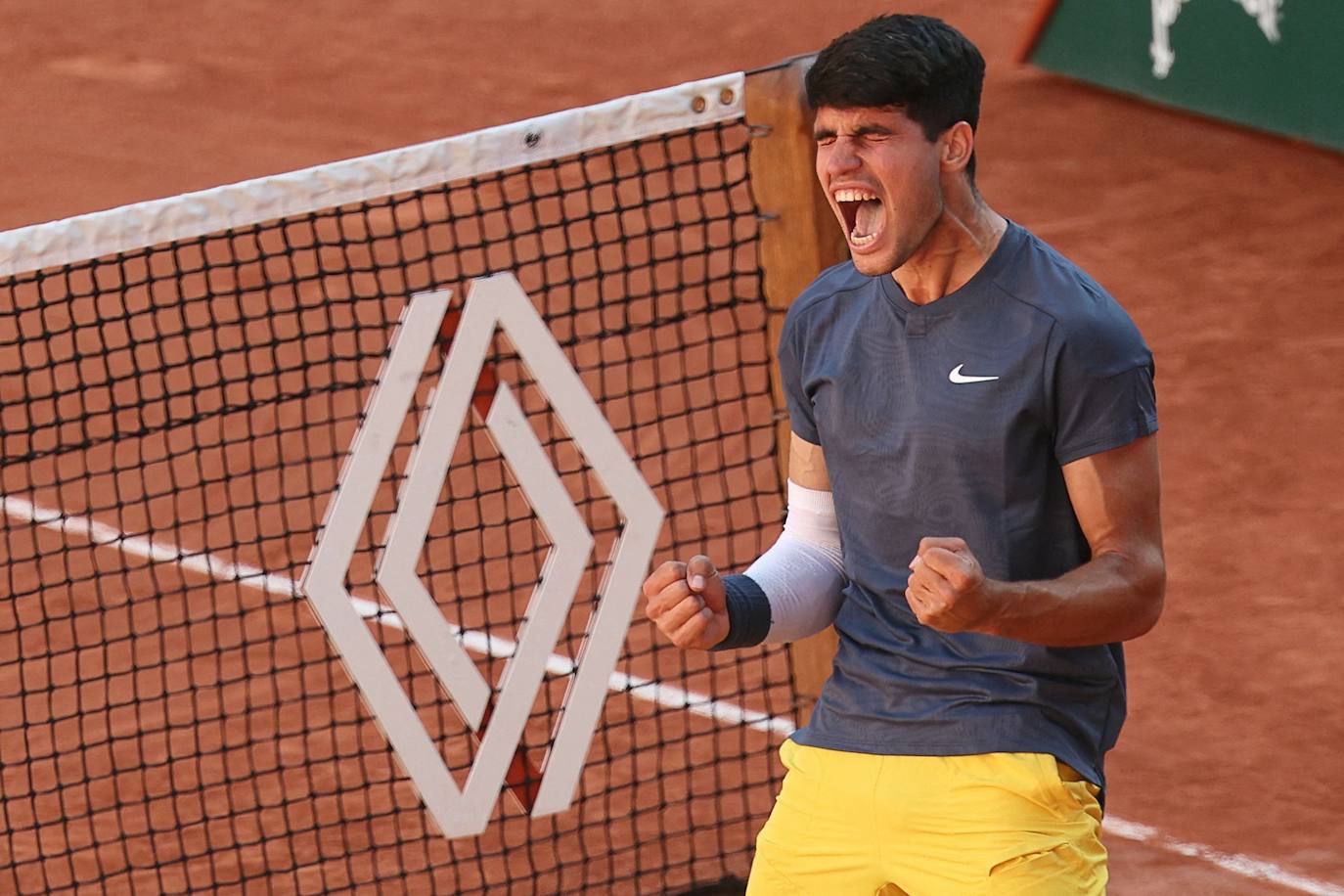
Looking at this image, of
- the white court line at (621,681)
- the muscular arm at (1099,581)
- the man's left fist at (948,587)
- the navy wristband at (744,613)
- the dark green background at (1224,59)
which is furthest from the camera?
the dark green background at (1224,59)

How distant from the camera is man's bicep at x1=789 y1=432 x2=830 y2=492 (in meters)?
3.68

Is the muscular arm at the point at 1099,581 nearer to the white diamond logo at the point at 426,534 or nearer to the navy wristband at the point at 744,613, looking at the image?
the navy wristband at the point at 744,613

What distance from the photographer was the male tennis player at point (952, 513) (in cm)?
318

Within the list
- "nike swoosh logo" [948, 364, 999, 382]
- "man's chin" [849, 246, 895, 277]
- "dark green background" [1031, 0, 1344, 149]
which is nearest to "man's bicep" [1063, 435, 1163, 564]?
"nike swoosh logo" [948, 364, 999, 382]

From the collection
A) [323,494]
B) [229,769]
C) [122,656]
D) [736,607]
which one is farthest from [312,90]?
[736,607]

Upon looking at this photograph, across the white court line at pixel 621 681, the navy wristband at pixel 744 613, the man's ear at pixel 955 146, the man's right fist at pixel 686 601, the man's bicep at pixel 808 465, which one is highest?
the man's ear at pixel 955 146

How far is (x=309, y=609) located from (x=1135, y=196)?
5.61m

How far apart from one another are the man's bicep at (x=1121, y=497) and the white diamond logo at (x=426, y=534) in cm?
176

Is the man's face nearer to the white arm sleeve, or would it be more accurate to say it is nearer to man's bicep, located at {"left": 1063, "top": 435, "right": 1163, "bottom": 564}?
man's bicep, located at {"left": 1063, "top": 435, "right": 1163, "bottom": 564}

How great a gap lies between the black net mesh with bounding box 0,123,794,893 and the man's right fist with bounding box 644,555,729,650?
163cm

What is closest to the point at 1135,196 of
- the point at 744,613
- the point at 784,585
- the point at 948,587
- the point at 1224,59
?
the point at 1224,59

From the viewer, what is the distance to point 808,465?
3.71 metres

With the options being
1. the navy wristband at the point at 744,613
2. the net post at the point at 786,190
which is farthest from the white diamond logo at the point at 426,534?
the navy wristband at the point at 744,613

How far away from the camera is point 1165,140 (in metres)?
11.8
